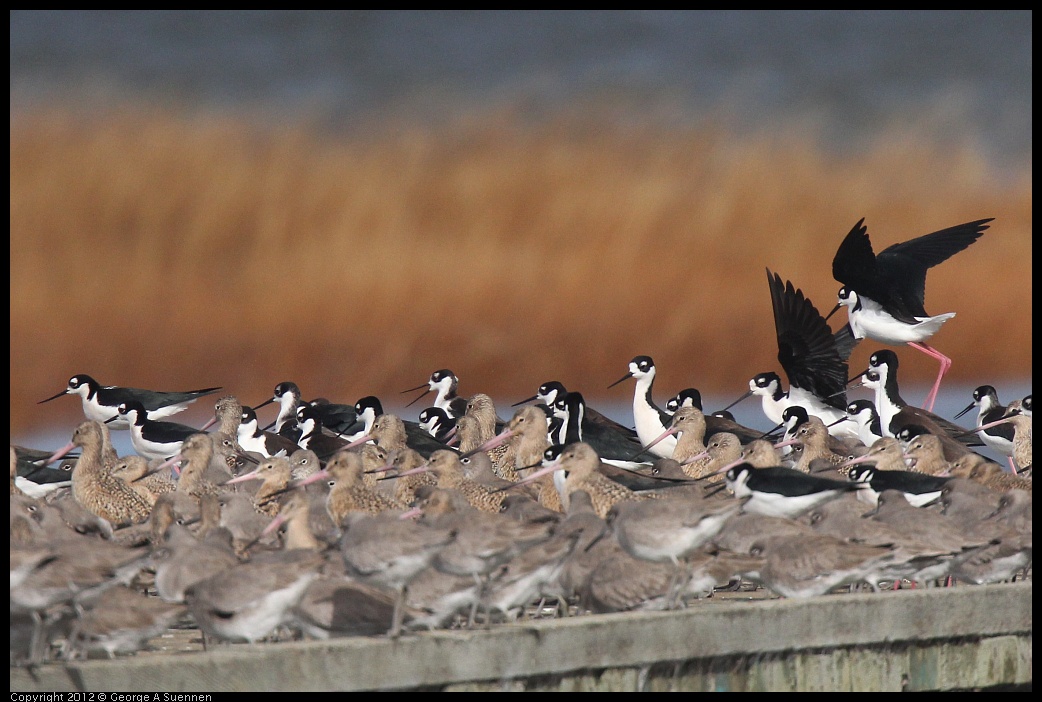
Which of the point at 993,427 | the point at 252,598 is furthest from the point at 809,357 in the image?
the point at 252,598

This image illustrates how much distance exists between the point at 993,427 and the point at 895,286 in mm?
1726

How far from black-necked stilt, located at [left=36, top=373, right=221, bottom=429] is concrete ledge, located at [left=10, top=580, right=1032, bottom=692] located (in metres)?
10.2

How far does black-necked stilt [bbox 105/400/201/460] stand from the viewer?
1653 centimetres

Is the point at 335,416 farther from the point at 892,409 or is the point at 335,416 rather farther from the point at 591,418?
the point at 892,409

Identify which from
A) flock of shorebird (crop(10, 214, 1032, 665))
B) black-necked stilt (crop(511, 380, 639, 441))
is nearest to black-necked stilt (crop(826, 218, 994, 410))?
flock of shorebird (crop(10, 214, 1032, 665))

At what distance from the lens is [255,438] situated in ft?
55.7

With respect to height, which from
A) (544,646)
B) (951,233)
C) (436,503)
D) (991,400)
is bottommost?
(544,646)

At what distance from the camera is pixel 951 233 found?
17.8 meters

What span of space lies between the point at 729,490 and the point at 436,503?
133 inches

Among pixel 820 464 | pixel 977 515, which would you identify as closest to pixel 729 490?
pixel 820 464

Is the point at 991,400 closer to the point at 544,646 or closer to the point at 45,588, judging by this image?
the point at 544,646

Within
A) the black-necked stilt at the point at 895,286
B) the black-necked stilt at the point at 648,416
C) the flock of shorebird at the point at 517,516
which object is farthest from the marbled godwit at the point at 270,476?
the black-necked stilt at the point at 895,286

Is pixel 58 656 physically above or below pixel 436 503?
below

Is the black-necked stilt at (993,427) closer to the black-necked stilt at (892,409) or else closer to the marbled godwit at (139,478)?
the black-necked stilt at (892,409)
